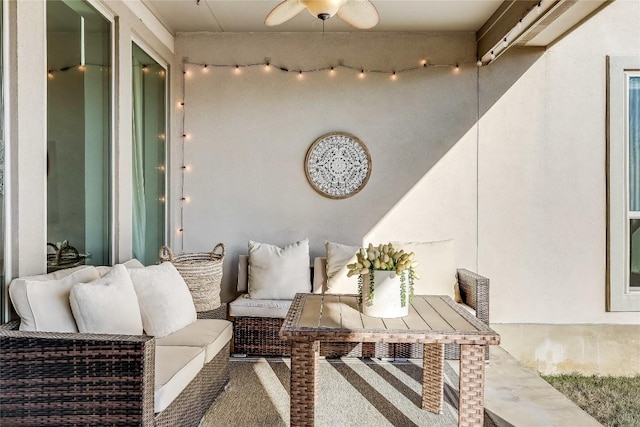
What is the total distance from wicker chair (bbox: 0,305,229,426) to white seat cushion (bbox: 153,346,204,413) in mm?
108

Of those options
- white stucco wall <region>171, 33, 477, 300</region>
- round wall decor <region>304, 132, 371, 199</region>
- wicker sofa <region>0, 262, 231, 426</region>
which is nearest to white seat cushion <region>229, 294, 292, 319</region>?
white stucco wall <region>171, 33, 477, 300</region>

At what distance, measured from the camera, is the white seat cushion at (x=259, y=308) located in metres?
4.02

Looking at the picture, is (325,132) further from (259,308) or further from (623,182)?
(623,182)

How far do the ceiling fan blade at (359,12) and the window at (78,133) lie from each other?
164cm

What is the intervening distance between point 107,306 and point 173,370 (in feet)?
1.46

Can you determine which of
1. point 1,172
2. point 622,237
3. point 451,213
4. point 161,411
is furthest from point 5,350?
point 622,237

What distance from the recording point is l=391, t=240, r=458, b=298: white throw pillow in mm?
4156

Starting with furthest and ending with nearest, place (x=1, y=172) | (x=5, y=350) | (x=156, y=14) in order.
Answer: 1. (x=156, y=14)
2. (x=1, y=172)
3. (x=5, y=350)

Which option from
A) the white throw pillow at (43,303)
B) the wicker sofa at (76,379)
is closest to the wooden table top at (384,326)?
the wicker sofa at (76,379)

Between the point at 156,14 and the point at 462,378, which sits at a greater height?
the point at 156,14

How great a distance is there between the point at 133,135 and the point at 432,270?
2703 mm

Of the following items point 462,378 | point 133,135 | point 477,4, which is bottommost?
point 462,378

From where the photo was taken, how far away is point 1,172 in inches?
92.4

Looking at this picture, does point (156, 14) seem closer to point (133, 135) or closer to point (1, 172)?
point (133, 135)
